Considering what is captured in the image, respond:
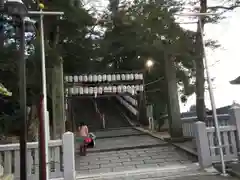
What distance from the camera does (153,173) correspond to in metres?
5.92

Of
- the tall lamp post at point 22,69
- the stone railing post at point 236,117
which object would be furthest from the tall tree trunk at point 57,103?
the stone railing post at point 236,117

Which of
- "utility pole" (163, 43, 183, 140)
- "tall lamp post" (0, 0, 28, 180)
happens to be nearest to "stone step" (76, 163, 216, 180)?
"tall lamp post" (0, 0, 28, 180)

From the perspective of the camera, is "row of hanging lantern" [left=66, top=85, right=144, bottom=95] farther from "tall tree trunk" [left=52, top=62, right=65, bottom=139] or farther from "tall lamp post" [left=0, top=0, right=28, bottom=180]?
"tall lamp post" [left=0, top=0, right=28, bottom=180]

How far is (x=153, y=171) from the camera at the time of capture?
19.8 ft

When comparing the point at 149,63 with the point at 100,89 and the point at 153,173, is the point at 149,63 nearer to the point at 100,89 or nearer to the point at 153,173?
the point at 100,89

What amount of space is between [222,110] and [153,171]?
22.7 ft

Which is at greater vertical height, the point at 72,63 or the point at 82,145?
the point at 72,63

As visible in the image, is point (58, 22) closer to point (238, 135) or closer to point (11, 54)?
point (11, 54)

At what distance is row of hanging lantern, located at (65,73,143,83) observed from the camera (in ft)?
37.8

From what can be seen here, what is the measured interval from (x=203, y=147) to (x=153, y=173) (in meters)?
1.52

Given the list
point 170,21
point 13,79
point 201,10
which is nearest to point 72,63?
point 13,79

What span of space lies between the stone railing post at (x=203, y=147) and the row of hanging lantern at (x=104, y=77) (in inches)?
252

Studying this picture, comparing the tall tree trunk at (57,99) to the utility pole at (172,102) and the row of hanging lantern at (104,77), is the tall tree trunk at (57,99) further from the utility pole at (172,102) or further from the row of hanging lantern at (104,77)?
the utility pole at (172,102)

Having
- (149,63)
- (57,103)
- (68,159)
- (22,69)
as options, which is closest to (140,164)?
(68,159)
